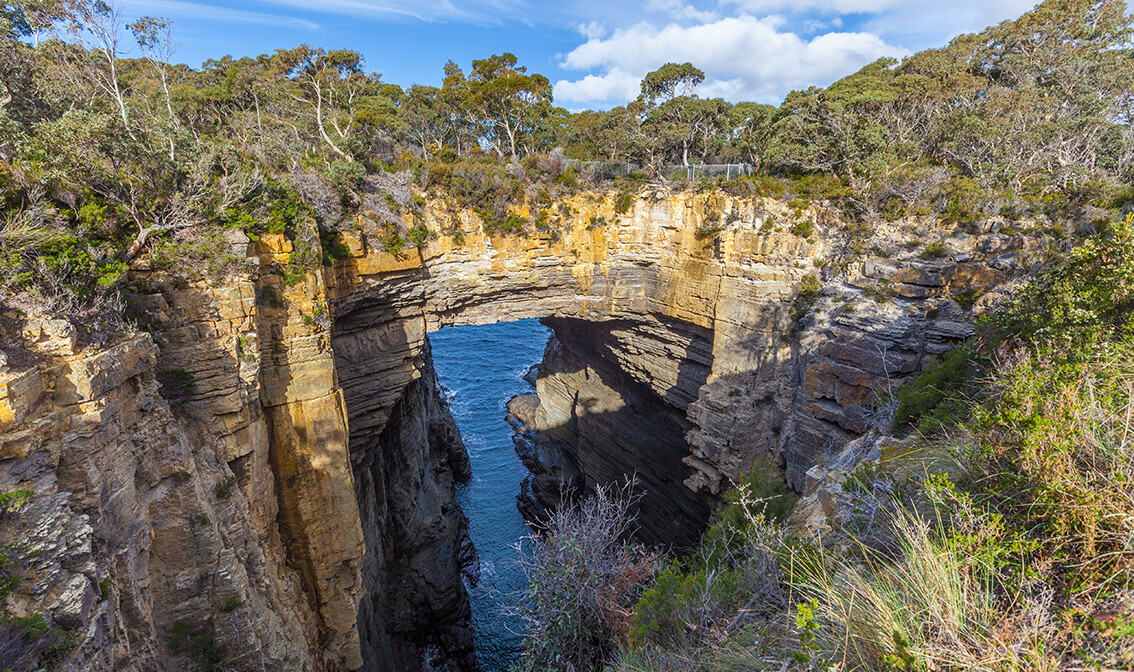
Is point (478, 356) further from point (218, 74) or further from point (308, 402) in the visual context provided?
point (308, 402)

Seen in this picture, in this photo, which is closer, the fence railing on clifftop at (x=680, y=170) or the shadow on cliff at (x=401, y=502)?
the shadow on cliff at (x=401, y=502)

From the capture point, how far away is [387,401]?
49.5 ft

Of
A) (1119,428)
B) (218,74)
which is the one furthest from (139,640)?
(218,74)

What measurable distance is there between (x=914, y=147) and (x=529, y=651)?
803 inches

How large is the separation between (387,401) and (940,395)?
14.3 meters

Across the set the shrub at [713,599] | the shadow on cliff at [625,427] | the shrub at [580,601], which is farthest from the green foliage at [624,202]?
the shrub at [713,599]

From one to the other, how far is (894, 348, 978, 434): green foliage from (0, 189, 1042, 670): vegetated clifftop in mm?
2217

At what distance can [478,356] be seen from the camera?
4334cm

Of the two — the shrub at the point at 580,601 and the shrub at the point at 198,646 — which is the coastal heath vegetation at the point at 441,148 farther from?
the shrub at the point at 580,601

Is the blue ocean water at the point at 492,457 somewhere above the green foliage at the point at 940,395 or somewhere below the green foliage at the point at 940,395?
below

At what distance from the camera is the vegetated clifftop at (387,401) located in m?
5.81

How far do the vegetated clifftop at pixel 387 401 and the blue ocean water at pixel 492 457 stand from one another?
1.52 metres

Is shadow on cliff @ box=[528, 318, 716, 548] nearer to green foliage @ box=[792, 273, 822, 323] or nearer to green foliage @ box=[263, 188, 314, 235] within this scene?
green foliage @ box=[792, 273, 822, 323]

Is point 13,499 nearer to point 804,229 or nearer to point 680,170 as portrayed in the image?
point 804,229
